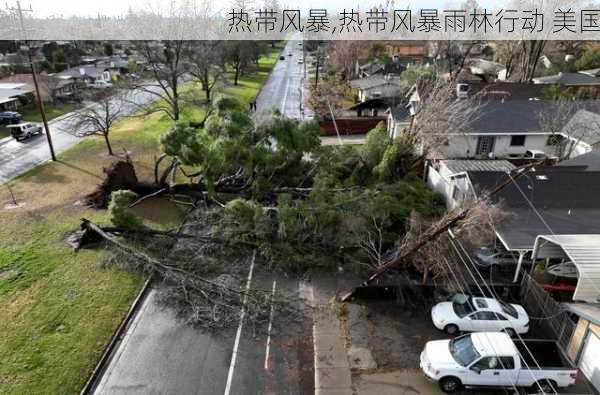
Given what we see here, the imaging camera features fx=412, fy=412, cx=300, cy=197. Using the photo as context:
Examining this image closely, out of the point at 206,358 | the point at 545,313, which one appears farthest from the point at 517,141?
the point at 206,358

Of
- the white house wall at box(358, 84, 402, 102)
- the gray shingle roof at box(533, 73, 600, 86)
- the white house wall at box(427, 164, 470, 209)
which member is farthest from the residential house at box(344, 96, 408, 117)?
the gray shingle roof at box(533, 73, 600, 86)

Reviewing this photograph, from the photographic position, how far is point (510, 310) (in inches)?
579

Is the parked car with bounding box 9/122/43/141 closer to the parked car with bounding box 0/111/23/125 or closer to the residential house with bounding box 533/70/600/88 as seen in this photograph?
the parked car with bounding box 0/111/23/125

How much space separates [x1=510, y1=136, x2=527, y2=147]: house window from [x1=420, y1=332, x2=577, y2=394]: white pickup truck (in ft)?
68.3

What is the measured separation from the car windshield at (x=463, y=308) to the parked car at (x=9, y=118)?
44.8 m

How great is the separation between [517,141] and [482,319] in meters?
20.2

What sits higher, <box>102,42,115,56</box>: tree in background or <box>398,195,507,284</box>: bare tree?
<box>102,42,115,56</box>: tree in background

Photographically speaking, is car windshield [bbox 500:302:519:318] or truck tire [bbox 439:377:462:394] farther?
car windshield [bbox 500:302:519:318]

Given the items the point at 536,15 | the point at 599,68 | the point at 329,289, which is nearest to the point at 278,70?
the point at 536,15

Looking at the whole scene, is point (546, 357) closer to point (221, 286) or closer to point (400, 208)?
point (400, 208)

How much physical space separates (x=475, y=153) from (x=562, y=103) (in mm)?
7086

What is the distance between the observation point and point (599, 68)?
199ft

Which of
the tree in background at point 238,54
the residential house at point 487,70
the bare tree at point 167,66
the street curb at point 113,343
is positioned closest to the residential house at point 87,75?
the tree in background at point 238,54

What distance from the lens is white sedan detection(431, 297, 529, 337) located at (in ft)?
47.2
